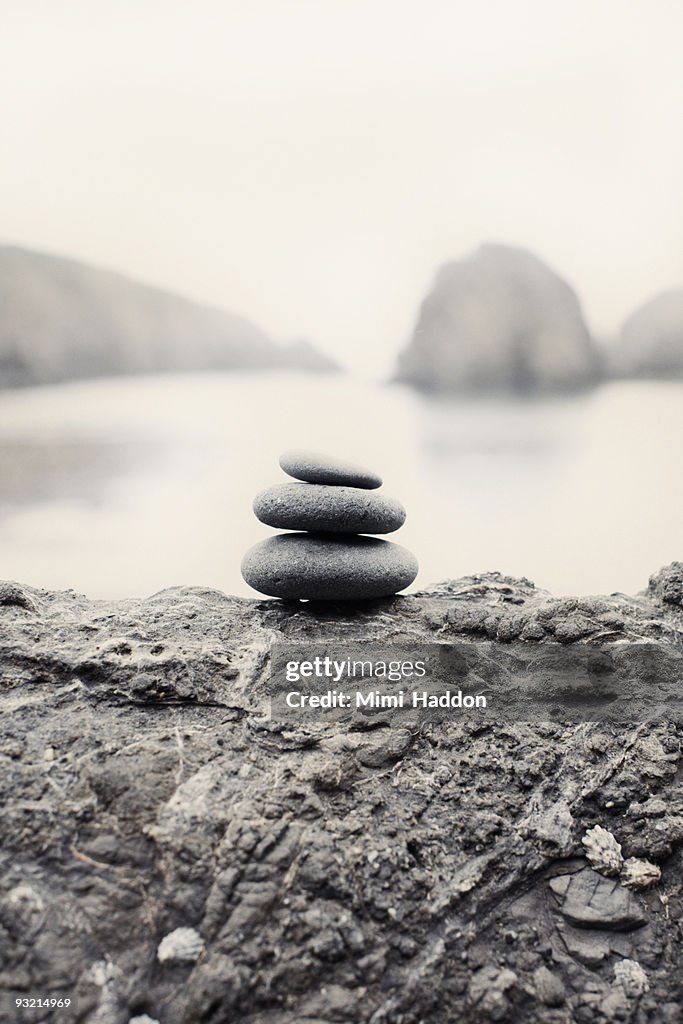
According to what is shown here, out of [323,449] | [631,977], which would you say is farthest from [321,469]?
[631,977]

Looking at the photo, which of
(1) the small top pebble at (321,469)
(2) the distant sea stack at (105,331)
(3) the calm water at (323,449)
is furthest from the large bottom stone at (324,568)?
(2) the distant sea stack at (105,331)

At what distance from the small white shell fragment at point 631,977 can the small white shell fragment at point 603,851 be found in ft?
0.53

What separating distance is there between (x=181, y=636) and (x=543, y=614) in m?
1.01

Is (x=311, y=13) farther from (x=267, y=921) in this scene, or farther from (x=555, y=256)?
(x=267, y=921)

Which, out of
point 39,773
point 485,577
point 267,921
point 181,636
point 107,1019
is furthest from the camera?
point 485,577

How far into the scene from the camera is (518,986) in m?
1.33

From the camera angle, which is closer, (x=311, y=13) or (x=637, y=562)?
(x=311, y=13)

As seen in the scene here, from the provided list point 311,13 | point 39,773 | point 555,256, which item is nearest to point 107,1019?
point 39,773

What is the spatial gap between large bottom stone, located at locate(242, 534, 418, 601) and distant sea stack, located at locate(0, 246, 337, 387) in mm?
1341

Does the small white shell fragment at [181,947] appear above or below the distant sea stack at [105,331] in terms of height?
below

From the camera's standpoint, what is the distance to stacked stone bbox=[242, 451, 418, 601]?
6.73ft

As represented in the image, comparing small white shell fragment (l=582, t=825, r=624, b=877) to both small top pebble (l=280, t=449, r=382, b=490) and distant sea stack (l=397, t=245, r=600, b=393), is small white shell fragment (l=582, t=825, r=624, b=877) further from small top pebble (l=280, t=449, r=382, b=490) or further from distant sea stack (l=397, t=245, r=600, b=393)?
distant sea stack (l=397, t=245, r=600, b=393)

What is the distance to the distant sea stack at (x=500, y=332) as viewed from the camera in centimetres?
317

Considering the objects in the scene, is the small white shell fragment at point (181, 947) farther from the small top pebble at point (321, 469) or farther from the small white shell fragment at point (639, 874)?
the small top pebble at point (321, 469)
